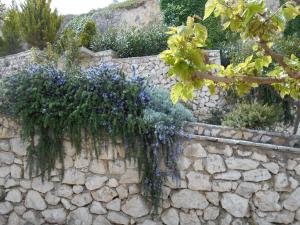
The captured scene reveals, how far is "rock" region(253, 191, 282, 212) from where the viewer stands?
5.51 meters

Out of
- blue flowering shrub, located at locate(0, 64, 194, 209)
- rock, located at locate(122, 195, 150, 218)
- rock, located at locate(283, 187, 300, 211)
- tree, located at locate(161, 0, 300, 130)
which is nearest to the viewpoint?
tree, located at locate(161, 0, 300, 130)

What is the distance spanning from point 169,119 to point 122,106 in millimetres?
687

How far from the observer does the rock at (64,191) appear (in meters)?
6.11

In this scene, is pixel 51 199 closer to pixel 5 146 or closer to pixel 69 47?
pixel 5 146

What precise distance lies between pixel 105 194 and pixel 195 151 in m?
1.42

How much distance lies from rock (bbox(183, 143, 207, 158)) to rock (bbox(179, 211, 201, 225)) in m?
0.79

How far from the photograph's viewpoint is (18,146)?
6.28 metres

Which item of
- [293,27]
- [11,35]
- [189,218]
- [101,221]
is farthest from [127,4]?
[189,218]

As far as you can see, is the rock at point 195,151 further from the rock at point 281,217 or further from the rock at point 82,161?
the rock at point 82,161

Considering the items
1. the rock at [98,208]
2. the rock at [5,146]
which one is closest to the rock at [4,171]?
the rock at [5,146]

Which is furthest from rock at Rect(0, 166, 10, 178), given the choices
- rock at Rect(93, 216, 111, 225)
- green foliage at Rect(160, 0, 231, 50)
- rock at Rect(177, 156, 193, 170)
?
green foliage at Rect(160, 0, 231, 50)

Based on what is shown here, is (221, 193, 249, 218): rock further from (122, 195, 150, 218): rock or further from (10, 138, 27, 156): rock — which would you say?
(10, 138, 27, 156): rock

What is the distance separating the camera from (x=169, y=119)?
577cm

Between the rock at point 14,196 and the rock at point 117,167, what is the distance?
146cm
